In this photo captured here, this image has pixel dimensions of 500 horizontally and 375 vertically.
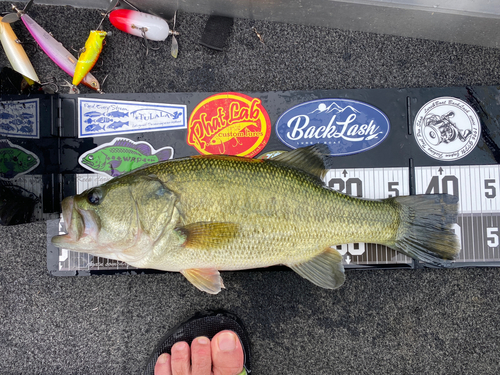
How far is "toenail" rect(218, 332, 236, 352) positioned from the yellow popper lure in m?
1.61

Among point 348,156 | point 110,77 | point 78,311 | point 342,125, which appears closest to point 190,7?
point 110,77

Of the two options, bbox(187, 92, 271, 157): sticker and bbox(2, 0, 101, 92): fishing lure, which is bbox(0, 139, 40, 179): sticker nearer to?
bbox(2, 0, 101, 92): fishing lure

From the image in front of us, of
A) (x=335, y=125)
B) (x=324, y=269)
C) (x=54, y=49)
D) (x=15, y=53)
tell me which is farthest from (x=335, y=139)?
(x=15, y=53)

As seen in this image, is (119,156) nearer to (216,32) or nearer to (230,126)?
(230,126)

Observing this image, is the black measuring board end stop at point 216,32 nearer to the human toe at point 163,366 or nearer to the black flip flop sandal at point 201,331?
the black flip flop sandal at point 201,331

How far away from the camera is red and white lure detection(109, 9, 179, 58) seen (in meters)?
1.70

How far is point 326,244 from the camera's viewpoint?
141cm

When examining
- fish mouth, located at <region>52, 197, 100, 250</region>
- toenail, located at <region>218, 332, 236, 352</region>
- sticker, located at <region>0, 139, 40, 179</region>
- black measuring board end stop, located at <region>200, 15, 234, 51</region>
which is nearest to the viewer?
fish mouth, located at <region>52, 197, 100, 250</region>

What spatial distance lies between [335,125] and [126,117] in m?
1.18

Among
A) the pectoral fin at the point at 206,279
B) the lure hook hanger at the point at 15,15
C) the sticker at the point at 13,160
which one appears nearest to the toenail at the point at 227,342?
the pectoral fin at the point at 206,279

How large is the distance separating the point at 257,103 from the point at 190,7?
2.27 ft

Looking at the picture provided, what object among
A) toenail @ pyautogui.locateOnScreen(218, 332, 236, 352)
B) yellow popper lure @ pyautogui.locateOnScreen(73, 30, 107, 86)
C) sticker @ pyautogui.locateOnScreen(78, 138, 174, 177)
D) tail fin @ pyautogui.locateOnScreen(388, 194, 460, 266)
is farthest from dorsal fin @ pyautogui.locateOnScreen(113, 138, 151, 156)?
tail fin @ pyautogui.locateOnScreen(388, 194, 460, 266)

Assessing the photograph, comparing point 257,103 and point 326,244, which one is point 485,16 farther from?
point 326,244

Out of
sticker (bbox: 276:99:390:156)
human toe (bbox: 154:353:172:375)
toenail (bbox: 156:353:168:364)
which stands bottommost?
human toe (bbox: 154:353:172:375)
